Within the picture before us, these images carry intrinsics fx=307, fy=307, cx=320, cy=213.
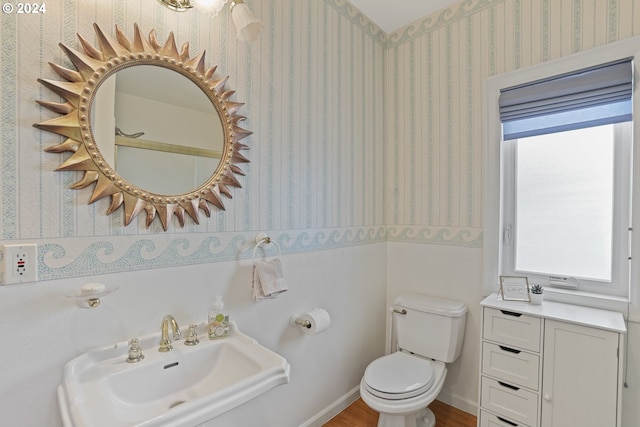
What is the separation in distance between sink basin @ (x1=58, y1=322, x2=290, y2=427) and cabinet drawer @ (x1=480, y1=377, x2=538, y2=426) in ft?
4.14

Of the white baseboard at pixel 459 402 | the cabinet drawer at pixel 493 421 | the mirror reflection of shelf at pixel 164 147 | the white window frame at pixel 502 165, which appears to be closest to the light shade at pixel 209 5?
the mirror reflection of shelf at pixel 164 147

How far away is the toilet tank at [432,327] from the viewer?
6.29 feet

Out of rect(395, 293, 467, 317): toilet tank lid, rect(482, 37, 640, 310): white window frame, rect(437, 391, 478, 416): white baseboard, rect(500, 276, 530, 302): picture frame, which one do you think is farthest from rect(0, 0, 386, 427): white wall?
rect(500, 276, 530, 302): picture frame

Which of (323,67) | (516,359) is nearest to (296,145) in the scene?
(323,67)

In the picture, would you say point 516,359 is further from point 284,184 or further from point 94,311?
point 94,311

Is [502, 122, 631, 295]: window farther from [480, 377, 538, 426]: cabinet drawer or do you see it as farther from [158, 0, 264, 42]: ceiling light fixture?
[158, 0, 264, 42]: ceiling light fixture

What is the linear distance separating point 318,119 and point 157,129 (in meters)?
0.94

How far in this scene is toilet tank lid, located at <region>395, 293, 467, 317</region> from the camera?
1923 millimetres

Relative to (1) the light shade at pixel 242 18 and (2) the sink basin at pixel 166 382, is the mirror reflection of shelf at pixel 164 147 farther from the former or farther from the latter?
(2) the sink basin at pixel 166 382

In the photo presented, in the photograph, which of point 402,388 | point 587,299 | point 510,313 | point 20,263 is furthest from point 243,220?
point 587,299

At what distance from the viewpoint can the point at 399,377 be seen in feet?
5.64

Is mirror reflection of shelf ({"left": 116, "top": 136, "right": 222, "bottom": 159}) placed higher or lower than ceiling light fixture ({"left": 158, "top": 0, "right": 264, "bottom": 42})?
lower

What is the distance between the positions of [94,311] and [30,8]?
99 cm

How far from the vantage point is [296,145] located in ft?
5.72
